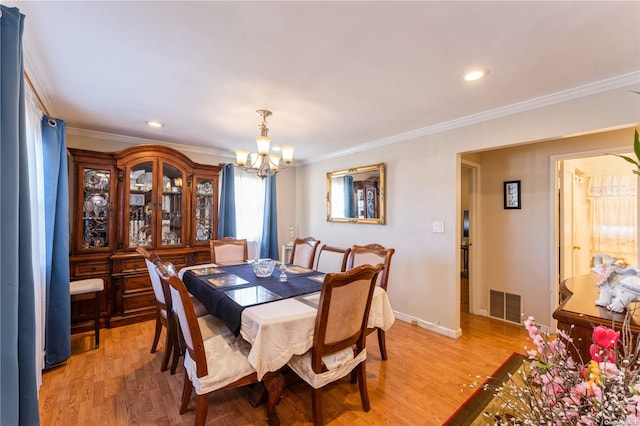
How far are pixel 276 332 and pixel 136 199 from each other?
294 centimetres

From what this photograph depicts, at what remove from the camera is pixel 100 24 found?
4.83 ft

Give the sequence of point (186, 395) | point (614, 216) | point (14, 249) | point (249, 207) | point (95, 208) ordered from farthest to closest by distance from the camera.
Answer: point (249, 207) → point (614, 216) → point (95, 208) → point (186, 395) → point (14, 249)

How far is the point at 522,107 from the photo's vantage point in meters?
2.49

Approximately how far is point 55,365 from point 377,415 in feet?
9.15

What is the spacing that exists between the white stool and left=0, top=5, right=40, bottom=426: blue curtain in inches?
71.3

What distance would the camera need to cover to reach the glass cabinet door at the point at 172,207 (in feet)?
12.1

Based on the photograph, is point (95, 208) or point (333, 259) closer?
point (333, 259)

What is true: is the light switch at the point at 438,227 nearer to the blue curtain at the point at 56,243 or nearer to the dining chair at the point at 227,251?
the dining chair at the point at 227,251

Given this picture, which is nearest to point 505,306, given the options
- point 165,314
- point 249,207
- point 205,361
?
point 205,361

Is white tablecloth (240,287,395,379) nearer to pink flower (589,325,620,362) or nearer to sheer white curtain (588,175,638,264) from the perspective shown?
pink flower (589,325,620,362)

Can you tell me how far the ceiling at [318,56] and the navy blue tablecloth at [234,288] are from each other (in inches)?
62.3

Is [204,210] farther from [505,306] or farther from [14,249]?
[505,306]

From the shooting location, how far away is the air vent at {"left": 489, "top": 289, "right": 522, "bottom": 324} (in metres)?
3.37

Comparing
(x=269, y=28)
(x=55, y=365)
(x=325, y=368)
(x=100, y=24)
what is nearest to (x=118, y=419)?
(x=55, y=365)
